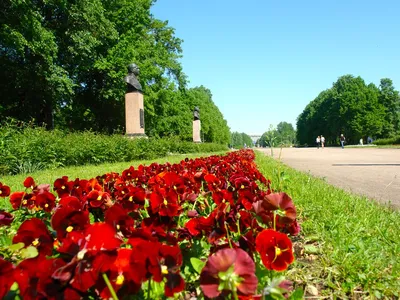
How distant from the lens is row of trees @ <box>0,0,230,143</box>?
1762 centimetres

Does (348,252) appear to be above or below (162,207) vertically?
below

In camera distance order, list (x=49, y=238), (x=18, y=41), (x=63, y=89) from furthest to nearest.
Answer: (x=63, y=89) → (x=18, y=41) → (x=49, y=238)

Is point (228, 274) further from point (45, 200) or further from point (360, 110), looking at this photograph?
point (360, 110)

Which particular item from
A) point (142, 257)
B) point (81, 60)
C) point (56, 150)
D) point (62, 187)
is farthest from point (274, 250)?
point (81, 60)

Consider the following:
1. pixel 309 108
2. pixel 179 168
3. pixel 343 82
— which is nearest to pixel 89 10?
pixel 179 168

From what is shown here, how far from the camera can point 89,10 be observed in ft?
64.8

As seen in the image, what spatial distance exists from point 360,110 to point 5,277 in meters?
68.0

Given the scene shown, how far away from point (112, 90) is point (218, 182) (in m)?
22.8

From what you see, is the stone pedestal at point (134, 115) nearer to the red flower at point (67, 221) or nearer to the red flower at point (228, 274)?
the red flower at point (67, 221)

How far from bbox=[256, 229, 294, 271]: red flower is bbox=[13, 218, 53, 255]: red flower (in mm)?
767

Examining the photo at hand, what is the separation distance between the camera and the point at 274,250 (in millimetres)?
1156

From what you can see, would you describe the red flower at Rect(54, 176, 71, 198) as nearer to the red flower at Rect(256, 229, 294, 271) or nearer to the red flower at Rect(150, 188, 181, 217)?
the red flower at Rect(150, 188, 181, 217)

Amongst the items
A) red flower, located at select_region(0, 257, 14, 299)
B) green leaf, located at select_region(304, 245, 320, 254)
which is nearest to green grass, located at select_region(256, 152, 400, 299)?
green leaf, located at select_region(304, 245, 320, 254)

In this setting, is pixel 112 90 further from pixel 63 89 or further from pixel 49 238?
pixel 49 238
